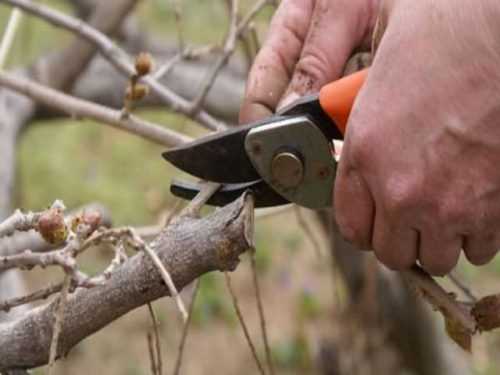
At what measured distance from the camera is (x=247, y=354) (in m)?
3.31

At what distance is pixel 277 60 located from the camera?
4.36ft

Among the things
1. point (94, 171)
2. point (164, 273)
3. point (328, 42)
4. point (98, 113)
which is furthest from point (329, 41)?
point (94, 171)

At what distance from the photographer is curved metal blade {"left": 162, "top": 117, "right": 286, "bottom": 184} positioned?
1182 millimetres

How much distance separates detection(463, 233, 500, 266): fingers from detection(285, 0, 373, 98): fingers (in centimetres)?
28

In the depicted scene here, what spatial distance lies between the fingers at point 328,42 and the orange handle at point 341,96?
0.35ft

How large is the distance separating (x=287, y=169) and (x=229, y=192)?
0.24 ft

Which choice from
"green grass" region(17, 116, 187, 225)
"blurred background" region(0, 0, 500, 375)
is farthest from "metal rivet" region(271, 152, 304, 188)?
"green grass" region(17, 116, 187, 225)

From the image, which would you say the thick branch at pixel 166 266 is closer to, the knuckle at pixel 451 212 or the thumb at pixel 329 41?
the knuckle at pixel 451 212

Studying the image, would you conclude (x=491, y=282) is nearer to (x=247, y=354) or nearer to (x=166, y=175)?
(x=247, y=354)

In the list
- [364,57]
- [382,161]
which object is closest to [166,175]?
[364,57]

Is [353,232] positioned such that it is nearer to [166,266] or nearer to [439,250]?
[439,250]

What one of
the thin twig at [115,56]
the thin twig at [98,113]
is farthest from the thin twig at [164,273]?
the thin twig at [115,56]

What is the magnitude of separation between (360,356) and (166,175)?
1.76 meters

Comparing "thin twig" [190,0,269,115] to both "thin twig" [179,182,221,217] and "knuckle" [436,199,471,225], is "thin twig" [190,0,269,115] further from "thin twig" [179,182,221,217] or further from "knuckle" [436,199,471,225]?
"knuckle" [436,199,471,225]
